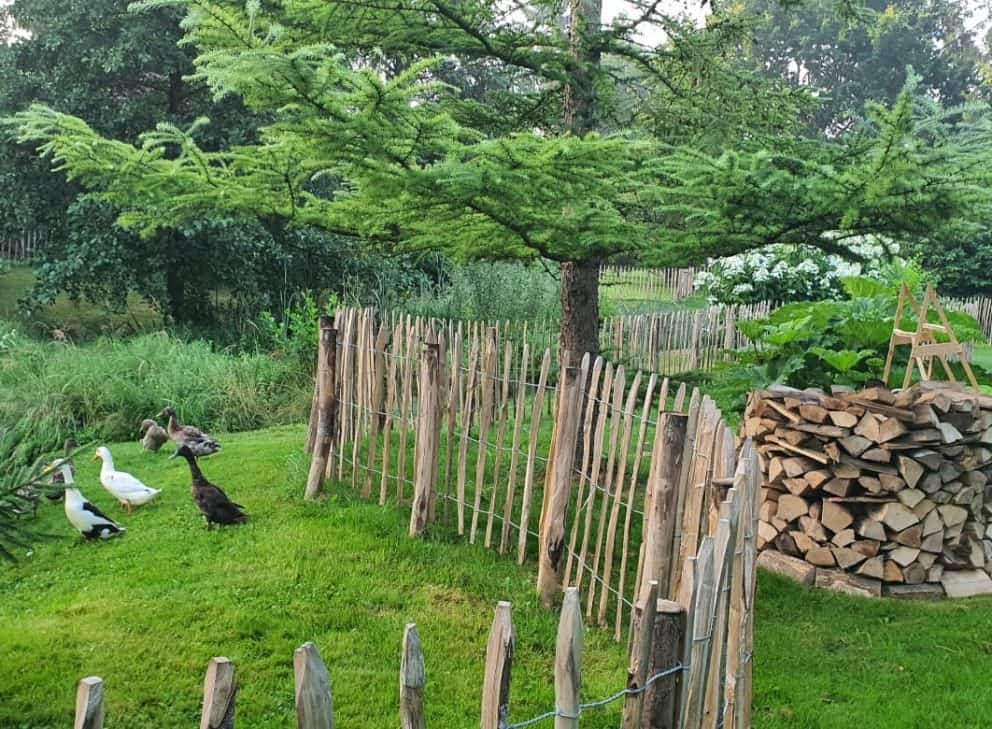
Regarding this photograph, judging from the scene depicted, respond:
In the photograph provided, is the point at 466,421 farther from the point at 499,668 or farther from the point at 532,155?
the point at 499,668

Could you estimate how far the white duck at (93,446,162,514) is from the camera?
19.2 feet

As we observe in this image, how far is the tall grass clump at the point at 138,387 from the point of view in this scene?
8.76 m

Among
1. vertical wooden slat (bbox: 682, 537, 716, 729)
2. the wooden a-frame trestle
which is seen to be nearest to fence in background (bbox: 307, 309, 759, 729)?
vertical wooden slat (bbox: 682, 537, 716, 729)

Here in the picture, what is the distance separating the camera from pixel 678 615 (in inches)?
82.0

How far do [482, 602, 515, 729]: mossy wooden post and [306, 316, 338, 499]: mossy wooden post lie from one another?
169 inches

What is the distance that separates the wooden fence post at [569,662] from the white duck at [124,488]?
4885 mm

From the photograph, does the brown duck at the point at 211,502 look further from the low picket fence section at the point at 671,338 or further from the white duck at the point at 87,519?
the low picket fence section at the point at 671,338

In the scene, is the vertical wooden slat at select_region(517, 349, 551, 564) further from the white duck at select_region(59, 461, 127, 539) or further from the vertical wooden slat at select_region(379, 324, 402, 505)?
the white duck at select_region(59, 461, 127, 539)

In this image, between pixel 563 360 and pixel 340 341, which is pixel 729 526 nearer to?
pixel 563 360

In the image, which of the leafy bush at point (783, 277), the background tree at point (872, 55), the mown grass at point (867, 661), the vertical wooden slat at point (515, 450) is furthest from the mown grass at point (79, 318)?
the background tree at point (872, 55)

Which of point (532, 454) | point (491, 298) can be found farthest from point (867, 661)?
point (491, 298)

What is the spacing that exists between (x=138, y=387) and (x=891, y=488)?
7.66m

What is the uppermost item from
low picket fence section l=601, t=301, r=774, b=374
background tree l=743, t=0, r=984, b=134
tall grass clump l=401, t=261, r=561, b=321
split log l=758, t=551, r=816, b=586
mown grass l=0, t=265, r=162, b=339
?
background tree l=743, t=0, r=984, b=134

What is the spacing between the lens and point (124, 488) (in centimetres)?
589
